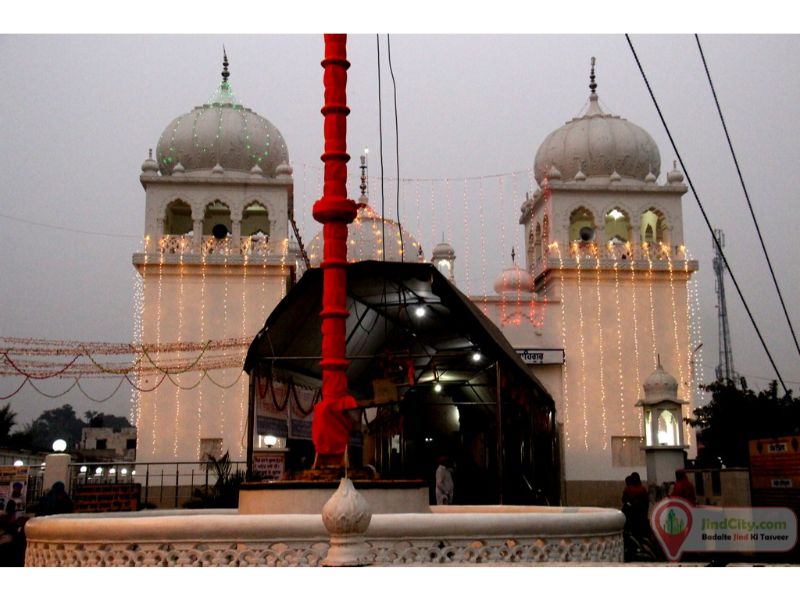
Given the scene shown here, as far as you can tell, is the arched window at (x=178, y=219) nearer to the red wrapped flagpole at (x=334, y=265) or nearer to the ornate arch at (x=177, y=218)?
the ornate arch at (x=177, y=218)

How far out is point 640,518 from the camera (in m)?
12.0

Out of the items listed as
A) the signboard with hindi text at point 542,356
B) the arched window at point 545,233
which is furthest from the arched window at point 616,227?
the signboard with hindi text at point 542,356

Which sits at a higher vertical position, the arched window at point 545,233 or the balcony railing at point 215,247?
the arched window at point 545,233

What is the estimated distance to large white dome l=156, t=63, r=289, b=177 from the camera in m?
27.9

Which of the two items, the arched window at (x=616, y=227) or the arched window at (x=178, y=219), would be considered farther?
the arched window at (x=616, y=227)

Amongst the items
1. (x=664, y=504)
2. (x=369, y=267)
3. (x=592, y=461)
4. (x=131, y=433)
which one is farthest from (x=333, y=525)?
(x=131, y=433)

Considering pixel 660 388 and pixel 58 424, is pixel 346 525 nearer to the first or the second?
pixel 660 388

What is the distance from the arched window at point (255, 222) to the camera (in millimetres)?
29600

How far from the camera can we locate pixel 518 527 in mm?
7504

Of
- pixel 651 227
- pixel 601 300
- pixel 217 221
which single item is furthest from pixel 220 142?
pixel 651 227

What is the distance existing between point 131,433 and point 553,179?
38827 mm

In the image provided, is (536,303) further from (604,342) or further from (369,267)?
(369,267)
